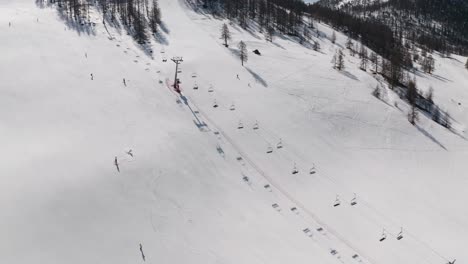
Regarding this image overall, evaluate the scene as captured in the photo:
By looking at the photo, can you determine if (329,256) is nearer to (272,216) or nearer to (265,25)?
(272,216)

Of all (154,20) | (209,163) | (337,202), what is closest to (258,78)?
(209,163)

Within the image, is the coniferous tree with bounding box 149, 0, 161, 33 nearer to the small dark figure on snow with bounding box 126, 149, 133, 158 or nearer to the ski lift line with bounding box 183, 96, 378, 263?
the ski lift line with bounding box 183, 96, 378, 263

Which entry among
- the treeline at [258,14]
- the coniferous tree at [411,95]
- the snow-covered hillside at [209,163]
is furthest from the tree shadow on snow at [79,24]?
the coniferous tree at [411,95]

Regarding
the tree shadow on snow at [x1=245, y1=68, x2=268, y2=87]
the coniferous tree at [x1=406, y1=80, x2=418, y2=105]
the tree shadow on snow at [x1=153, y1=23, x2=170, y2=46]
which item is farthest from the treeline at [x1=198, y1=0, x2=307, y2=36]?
the tree shadow on snow at [x1=245, y1=68, x2=268, y2=87]

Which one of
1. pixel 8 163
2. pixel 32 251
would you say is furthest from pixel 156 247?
pixel 8 163

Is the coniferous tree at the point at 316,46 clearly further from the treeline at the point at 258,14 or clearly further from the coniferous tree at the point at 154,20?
the coniferous tree at the point at 154,20

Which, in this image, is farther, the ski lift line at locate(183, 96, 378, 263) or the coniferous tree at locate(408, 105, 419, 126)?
the coniferous tree at locate(408, 105, 419, 126)

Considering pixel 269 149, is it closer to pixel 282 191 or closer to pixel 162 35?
pixel 282 191
